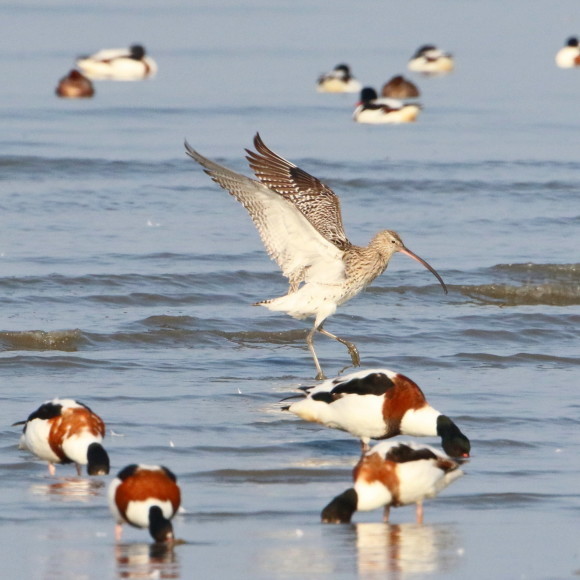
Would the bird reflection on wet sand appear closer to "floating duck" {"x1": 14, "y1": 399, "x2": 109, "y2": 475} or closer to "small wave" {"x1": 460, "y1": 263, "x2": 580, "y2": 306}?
"floating duck" {"x1": 14, "y1": 399, "x2": 109, "y2": 475}

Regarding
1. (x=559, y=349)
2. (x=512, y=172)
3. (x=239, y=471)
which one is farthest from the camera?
(x=512, y=172)

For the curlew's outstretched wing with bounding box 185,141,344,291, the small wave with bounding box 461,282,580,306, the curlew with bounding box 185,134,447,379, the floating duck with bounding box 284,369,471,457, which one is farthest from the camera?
the small wave with bounding box 461,282,580,306

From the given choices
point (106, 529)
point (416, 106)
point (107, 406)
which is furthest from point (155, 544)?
point (416, 106)

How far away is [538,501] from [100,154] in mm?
13968

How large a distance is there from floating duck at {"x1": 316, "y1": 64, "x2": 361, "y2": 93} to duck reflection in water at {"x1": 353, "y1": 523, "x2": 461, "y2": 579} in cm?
2217

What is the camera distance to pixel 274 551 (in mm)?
6227

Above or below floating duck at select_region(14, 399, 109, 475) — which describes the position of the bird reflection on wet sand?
below

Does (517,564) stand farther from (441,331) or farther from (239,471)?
(441,331)

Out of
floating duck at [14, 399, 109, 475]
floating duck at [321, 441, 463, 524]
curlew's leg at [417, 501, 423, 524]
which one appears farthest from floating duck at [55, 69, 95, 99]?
curlew's leg at [417, 501, 423, 524]

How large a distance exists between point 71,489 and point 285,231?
3591mm

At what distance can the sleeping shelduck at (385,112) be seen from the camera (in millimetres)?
24531

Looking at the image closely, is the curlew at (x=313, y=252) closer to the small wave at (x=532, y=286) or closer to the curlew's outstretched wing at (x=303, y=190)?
the curlew's outstretched wing at (x=303, y=190)

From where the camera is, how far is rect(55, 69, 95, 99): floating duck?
87.0 ft

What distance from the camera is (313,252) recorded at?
10703 mm
